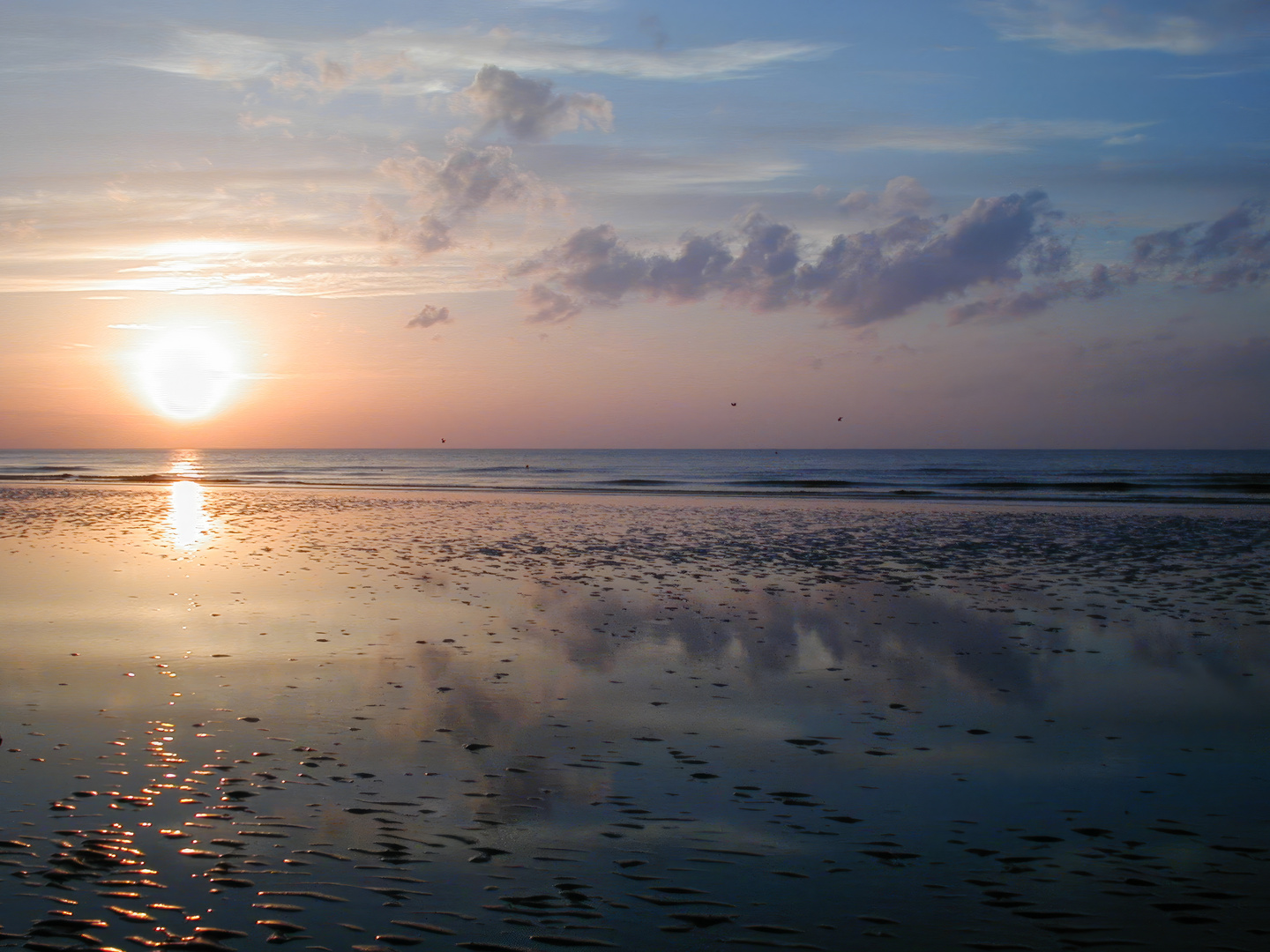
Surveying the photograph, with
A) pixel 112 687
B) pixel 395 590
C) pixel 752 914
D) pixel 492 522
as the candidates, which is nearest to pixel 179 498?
pixel 492 522

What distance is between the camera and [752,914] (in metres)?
5.19

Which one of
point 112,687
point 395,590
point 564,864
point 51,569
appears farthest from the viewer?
point 51,569

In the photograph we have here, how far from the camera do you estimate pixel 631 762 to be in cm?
769

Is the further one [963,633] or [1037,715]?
[963,633]

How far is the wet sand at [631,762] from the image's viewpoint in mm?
5195

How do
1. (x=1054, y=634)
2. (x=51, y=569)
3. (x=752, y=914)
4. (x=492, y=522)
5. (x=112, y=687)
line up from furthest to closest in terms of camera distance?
(x=492, y=522) < (x=51, y=569) < (x=1054, y=634) < (x=112, y=687) < (x=752, y=914)

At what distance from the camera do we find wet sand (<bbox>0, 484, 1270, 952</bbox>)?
17.0ft

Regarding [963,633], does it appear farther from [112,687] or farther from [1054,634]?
[112,687]

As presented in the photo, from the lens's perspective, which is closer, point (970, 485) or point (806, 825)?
point (806, 825)

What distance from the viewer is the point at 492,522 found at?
3123cm

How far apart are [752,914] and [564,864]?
1221 mm

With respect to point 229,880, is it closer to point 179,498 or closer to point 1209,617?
point 1209,617

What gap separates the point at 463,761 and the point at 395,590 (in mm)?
9088

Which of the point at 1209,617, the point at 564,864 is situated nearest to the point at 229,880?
the point at 564,864
